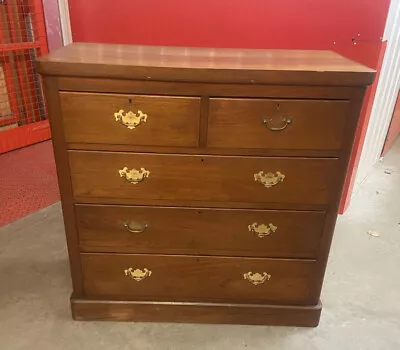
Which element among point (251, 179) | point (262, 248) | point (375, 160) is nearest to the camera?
point (251, 179)

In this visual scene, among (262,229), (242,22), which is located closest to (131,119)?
(262,229)

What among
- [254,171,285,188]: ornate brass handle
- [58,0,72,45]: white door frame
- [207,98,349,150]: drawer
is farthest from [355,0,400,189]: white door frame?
[58,0,72,45]: white door frame

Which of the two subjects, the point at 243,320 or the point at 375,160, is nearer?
the point at 243,320

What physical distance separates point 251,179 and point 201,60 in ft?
1.33

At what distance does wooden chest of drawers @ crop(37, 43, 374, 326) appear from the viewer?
1.13 m

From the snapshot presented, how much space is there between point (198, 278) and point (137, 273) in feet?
0.73

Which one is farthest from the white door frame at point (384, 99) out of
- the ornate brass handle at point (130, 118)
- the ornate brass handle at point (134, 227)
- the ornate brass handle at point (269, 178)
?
the ornate brass handle at point (134, 227)

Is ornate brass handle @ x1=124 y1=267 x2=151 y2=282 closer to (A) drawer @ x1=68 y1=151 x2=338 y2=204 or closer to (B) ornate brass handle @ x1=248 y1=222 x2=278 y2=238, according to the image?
(A) drawer @ x1=68 y1=151 x2=338 y2=204

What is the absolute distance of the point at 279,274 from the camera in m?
1.43

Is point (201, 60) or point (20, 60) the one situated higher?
point (201, 60)

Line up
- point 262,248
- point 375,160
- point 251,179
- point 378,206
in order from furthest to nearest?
1. point 375,160
2. point 378,206
3. point 262,248
4. point 251,179

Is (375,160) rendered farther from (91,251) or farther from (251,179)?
(91,251)

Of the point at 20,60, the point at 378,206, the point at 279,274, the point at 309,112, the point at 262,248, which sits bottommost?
the point at 378,206

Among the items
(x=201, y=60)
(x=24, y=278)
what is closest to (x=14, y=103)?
(x=24, y=278)
